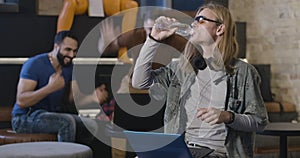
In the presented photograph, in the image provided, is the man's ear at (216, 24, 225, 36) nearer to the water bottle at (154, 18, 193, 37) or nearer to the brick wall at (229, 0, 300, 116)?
the water bottle at (154, 18, 193, 37)

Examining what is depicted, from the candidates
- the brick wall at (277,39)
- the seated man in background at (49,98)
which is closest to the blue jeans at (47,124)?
the seated man in background at (49,98)

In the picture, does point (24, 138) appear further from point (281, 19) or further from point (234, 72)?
point (281, 19)

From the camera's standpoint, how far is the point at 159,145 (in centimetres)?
149

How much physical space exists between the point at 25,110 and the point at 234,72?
2.15 metres

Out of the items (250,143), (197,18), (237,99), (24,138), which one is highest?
(197,18)

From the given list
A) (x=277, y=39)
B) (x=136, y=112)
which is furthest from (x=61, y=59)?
(x=277, y=39)

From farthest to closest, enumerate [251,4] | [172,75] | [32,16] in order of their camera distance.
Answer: [251,4], [32,16], [172,75]

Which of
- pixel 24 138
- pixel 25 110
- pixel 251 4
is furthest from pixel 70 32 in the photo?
pixel 251 4

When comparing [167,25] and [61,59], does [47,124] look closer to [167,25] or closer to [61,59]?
[61,59]

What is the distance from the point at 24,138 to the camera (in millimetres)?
3152

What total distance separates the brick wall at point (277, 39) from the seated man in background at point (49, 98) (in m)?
1.94

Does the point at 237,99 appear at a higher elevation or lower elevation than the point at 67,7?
lower

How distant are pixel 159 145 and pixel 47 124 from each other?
2003mm

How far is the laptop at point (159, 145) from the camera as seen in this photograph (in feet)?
4.74
